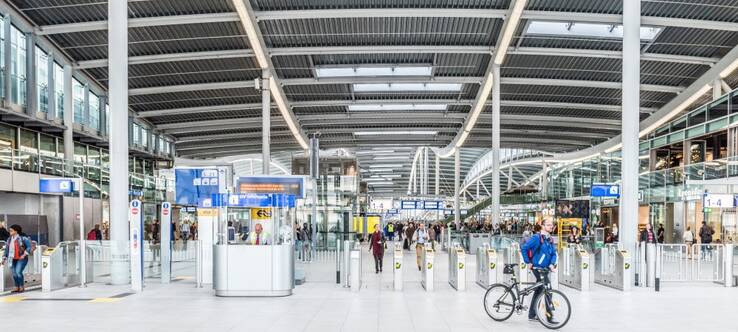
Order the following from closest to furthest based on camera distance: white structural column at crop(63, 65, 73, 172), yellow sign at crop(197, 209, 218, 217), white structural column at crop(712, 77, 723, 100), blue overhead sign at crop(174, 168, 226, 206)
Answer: blue overhead sign at crop(174, 168, 226, 206) → yellow sign at crop(197, 209, 218, 217) → white structural column at crop(63, 65, 73, 172) → white structural column at crop(712, 77, 723, 100)

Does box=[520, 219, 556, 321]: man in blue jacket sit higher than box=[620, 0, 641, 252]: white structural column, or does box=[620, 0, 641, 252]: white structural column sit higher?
box=[620, 0, 641, 252]: white structural column

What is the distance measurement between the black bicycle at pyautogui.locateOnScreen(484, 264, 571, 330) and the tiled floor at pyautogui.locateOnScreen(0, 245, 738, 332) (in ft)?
0.64

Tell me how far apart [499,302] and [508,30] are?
20.6 meters

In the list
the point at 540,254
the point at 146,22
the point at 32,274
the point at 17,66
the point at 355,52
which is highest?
the point at 146,22

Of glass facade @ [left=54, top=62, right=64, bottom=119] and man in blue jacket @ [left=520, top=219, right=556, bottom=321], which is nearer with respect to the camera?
man in blue jacket @ [left=520, top=219, right=556, bottom=321]

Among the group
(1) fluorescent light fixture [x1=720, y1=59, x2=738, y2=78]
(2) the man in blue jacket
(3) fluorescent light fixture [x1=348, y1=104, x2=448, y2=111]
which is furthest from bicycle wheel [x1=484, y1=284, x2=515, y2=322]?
(3) fluorescent light fixture [x1=348, y1=104, x2=448, y2=111]

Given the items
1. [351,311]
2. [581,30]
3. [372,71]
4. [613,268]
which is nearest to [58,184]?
[351,311]

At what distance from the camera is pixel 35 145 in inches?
1220

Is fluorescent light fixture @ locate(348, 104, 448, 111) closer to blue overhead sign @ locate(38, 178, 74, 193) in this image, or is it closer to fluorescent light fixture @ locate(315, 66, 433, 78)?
fluorescent light fixture @ locate(315, 66, 433, 78)

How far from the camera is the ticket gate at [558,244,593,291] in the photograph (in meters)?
16.6

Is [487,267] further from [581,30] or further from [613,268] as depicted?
[581,30]

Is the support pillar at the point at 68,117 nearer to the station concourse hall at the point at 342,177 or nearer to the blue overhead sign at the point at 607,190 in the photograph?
the station concourse hall at the point at 342,177

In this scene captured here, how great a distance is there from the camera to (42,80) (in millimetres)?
30438

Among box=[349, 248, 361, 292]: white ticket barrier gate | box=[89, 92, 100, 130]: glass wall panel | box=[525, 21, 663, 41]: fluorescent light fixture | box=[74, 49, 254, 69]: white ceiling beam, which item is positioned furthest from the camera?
box=[89, 92, 100, 130]: glass wall panel
